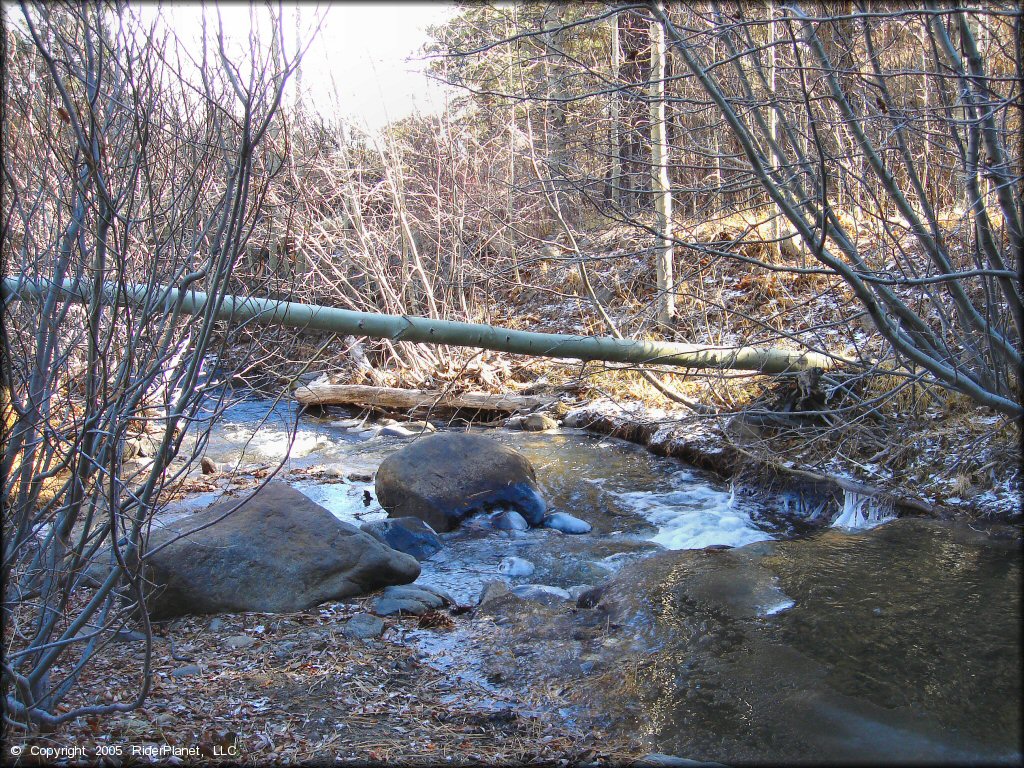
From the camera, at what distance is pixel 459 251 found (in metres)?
12.4

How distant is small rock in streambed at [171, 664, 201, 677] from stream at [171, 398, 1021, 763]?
119 cm

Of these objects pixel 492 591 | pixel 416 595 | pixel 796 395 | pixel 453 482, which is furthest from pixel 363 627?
pixel 796 395

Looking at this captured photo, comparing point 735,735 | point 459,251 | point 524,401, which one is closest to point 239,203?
point 735,735

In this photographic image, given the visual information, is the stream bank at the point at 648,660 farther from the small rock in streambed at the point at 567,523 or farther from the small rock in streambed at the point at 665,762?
the small rock in streambed at the point at 567,523

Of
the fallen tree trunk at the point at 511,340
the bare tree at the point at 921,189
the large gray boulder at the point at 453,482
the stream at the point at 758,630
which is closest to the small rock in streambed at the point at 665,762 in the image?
the stream at the point at 758,630

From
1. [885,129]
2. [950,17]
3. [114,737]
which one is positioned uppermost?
[950,17]

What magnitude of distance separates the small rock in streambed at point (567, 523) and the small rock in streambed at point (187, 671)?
3.62m

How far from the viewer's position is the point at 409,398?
11.6m

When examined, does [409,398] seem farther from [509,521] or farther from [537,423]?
[509,521]

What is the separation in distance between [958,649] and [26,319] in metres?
4.65

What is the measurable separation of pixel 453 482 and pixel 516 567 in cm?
158

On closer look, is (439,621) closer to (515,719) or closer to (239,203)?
(515,719)

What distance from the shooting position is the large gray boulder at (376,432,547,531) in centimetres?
711

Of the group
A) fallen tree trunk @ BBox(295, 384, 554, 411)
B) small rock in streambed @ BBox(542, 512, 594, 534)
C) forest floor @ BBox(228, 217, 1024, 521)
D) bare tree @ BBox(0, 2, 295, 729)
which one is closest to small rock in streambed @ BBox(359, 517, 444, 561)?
small rock in streambed @ BBox(542, 512, 594, 534)
